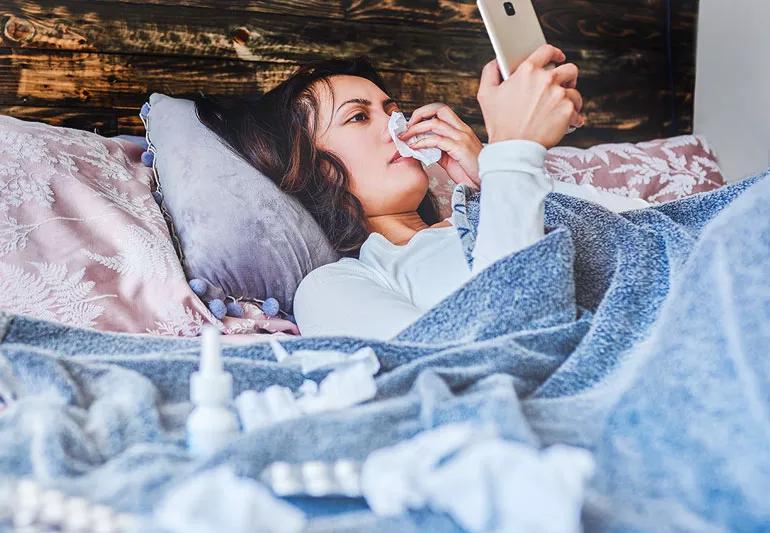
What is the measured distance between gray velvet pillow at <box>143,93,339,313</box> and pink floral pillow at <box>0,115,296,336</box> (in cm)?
4

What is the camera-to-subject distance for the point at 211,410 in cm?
63

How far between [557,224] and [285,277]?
1.31 feet

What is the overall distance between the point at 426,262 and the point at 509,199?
220 millimetres

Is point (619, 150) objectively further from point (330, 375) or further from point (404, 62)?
point (330, 375)

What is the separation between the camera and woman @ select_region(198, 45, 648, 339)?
1053 mm

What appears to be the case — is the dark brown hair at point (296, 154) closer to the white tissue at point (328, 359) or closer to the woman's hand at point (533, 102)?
the woman's hand at point (533, 102)

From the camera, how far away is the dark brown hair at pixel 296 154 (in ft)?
4.40

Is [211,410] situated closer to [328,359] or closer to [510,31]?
[328,359]

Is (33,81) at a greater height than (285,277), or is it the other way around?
(33,81)

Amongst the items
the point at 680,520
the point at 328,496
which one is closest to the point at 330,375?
the point at 328,496

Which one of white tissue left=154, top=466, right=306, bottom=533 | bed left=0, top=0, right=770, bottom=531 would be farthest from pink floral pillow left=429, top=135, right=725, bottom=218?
white tissue left=154, top=466, right=306, bottom=533

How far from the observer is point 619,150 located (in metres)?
1.67

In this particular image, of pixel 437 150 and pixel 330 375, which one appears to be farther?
pixel 437 150

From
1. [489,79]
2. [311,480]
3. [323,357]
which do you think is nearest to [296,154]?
[489,79]
